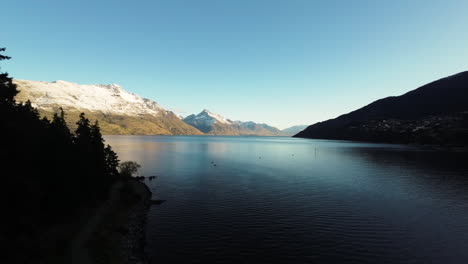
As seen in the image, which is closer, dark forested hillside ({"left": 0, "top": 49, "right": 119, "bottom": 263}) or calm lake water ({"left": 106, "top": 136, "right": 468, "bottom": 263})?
dark forested hillside ({"left": 0, "top": 49, "right": 119, "bottom": 263})

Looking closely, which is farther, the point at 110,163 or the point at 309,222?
the point at 110,163

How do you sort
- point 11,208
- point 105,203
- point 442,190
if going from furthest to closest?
point 442,190
point 105,203
point 11,208

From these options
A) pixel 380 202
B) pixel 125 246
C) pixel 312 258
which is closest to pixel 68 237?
pixel 125 246

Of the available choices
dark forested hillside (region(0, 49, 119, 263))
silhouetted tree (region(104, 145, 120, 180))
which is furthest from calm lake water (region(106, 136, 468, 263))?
dark forested hillside (region(0, 49, 119, 263))

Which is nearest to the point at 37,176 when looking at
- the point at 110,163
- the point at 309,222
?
the point at 110,163

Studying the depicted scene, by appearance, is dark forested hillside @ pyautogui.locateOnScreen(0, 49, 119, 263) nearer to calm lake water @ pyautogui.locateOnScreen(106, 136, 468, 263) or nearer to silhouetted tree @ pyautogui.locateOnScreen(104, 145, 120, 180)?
silhouetted tree @ pyautogui.locateOnScreen(104, 145, 120, 180)

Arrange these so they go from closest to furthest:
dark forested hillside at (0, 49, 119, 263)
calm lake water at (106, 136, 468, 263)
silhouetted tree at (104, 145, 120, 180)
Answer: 1. dark forested hillside at (0, 49, 119, 263)
2. calm lake water at (106, 136, 468, 263)
3. silhouetted tree at (104, 145, 120, 180)

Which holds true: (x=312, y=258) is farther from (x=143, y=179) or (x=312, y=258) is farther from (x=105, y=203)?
(x=143, y=179)

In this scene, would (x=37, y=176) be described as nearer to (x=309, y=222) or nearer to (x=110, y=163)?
(x=110, y=163)

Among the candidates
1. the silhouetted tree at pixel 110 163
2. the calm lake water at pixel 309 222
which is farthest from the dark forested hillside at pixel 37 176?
the calm lake water at pixel 309 222

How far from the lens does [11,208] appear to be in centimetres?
2255

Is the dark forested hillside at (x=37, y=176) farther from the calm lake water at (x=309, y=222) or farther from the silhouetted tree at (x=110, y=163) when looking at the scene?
the calm lake water at (x=309, y=222)

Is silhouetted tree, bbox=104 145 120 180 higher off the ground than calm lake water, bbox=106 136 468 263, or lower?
higher

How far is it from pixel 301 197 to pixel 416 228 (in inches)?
973
